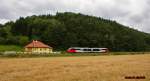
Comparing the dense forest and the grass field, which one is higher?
the dense forest

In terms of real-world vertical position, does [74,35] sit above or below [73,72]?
above

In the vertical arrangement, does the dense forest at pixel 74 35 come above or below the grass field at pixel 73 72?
above

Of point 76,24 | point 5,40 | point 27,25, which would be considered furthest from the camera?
point 27,25

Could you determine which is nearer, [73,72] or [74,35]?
[73,72]

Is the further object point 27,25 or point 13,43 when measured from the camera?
point 27,25

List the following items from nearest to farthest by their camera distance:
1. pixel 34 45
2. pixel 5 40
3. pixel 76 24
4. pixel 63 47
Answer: pixel 34 45 → pixel 63 47 → pixel 5 40 → pixel 76 24

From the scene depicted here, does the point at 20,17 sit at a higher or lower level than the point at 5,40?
higher

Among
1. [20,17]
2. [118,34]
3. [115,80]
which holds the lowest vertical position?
[115,80]

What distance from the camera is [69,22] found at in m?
139

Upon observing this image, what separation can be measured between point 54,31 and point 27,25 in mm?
30050

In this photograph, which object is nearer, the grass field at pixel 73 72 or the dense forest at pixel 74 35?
the grass field at pixel 73 72

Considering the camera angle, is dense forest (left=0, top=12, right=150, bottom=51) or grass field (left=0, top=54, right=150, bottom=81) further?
dense forest (left=0, top=12, right=150, bottom=51)

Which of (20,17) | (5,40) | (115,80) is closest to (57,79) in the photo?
(115,80)

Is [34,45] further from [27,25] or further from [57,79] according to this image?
[57,79]
